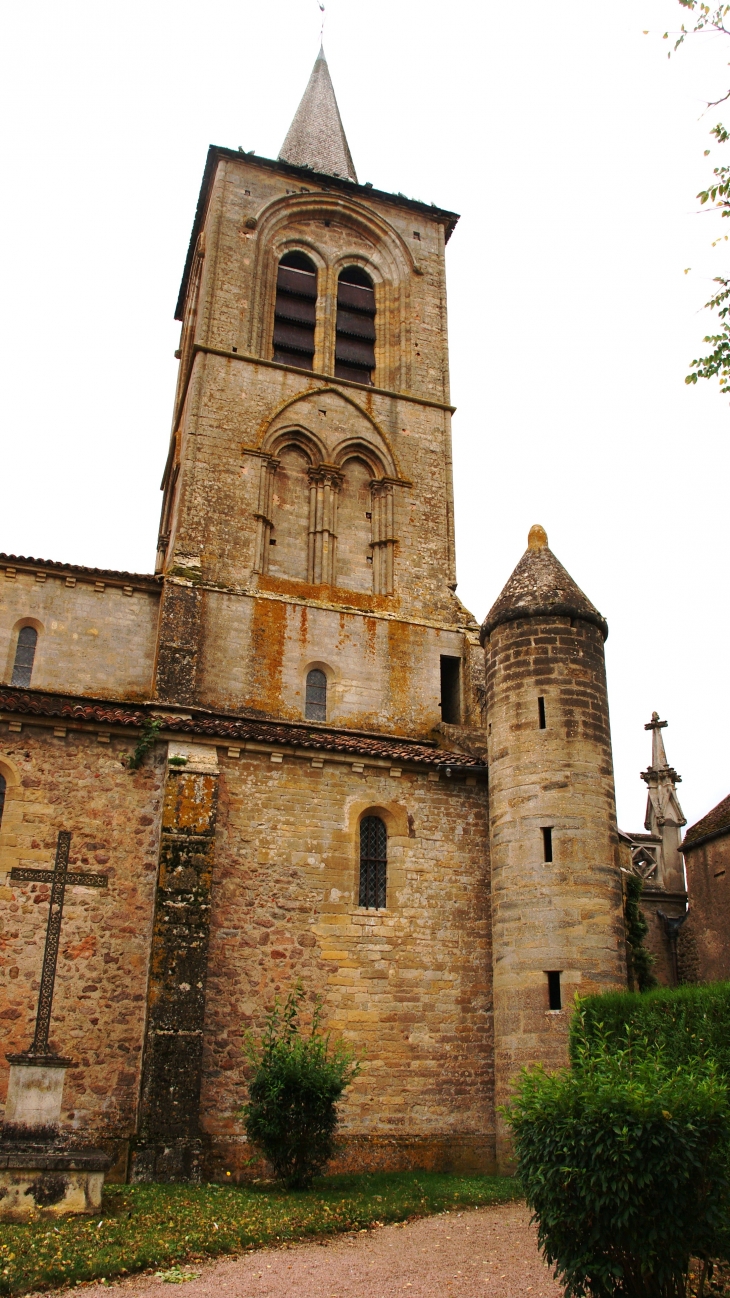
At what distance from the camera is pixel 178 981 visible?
13000 mm

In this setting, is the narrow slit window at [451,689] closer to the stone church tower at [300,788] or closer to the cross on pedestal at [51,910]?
the stone church tower at [300,788]

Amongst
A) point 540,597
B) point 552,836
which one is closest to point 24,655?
point 540,597

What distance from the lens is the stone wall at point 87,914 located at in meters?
13.0

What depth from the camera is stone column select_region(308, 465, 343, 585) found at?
18641 mm

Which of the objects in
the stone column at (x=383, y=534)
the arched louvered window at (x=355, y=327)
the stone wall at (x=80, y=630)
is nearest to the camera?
the stone wall at (x=80, y=630)

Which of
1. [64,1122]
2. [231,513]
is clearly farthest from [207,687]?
[64,1122]

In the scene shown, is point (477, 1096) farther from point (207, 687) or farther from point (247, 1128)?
point (207, 687)

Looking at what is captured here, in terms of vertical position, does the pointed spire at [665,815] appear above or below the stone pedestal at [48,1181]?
above

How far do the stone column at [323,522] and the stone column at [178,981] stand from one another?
5.25 metres

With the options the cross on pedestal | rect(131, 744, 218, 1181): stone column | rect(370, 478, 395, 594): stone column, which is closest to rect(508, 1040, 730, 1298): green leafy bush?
rect(131, 744, 218, 1181): stone column

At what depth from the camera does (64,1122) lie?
12812 millimetres

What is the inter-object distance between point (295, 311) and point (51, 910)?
13.3 meters

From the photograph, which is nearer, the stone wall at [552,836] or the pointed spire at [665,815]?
the stone wall at [552,836]

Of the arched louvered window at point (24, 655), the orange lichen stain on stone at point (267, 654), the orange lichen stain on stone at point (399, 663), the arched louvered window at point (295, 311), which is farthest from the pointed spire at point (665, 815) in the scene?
the arched louvered window at point (24, 655)
